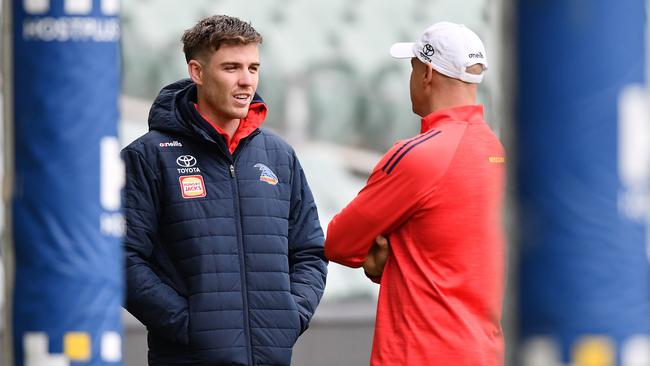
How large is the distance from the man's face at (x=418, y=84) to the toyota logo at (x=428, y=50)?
0.03 m

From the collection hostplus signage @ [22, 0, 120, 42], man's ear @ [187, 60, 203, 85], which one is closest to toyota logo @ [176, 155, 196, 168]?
man's ear @ [187, 60, 203, 85]

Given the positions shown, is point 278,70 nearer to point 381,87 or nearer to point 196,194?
point 381,87

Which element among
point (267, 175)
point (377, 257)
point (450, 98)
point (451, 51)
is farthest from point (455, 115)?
point (267, 175)

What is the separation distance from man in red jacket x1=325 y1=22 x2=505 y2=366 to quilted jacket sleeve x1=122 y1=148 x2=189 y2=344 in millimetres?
679

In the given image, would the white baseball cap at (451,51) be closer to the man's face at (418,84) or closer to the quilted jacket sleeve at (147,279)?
the man's face at (418,84)

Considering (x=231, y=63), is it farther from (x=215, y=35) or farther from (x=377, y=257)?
(x=377, y=257)

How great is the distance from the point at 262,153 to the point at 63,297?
2.60 m

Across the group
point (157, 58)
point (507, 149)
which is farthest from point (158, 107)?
point (157, 58)

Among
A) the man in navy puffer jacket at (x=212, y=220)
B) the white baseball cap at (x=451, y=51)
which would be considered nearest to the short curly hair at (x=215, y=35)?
the man in navy puffer jacket at (x=212, y=220)

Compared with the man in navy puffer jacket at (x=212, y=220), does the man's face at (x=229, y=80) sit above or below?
above

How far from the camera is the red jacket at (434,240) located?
3883mm

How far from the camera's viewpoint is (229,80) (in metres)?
4.56

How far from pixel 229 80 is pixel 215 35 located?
0.16 m

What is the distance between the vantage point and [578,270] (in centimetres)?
141
